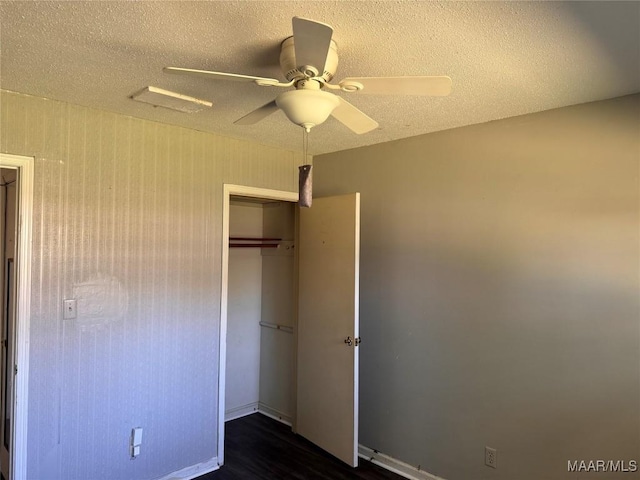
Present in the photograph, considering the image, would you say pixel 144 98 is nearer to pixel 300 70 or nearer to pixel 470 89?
pixel 300 70

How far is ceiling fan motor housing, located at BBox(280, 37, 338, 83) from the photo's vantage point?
1491mm

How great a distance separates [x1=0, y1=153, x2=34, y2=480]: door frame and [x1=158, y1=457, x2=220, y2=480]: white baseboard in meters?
Answer: 0.91

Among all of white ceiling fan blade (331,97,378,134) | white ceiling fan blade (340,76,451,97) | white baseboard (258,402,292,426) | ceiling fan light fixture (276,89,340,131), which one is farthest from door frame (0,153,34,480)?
white baseboard (258,402,292,426)

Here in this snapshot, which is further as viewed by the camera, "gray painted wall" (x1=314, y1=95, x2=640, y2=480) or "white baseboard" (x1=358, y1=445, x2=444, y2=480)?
"white baseboard" (x1=358, y1=445, x2=444, y2=480)

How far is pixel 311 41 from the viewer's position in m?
1.25

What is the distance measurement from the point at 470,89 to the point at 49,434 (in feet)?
9.48

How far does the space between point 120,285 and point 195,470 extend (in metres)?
1.42

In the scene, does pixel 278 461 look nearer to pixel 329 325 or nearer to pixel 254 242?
pixel 329 325

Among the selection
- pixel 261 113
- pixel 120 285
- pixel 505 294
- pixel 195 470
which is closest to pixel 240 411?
pixel 195 470

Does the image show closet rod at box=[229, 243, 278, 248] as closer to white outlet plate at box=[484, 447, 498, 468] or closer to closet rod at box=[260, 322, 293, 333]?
closet rod at box=[260, 322, 293, 333]
